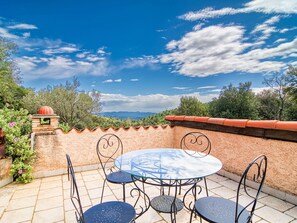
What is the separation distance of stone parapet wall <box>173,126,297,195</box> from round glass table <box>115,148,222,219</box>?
107 centimetres

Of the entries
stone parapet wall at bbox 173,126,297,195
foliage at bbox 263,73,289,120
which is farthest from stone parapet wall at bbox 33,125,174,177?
foliage at bbox 263,73,289,120

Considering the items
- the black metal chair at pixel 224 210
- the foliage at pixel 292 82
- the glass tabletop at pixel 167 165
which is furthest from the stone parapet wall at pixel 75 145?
the foliage at pixel 292 82

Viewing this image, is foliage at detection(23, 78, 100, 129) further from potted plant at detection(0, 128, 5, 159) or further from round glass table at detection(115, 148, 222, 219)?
round glass table at detection(115, 148, 222, 219)

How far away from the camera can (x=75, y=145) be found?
135 inches

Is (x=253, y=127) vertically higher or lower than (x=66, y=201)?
higher

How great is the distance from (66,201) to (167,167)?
165 cm

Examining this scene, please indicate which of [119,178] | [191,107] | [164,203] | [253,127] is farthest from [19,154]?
[191,107]

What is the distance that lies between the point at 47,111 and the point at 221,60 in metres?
15.9

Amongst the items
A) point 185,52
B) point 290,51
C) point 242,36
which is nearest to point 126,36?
point 185,52

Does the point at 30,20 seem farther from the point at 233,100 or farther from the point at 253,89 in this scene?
the point at 253,89

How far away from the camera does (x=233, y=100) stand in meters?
18.0

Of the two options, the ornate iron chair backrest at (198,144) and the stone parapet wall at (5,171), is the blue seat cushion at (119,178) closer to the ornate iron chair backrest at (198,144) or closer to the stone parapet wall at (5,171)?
the ornate iron chair backrest at (198,144)

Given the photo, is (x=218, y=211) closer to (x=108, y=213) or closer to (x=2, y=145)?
(x=108, y=213)

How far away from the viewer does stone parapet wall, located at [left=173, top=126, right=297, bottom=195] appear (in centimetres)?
231
